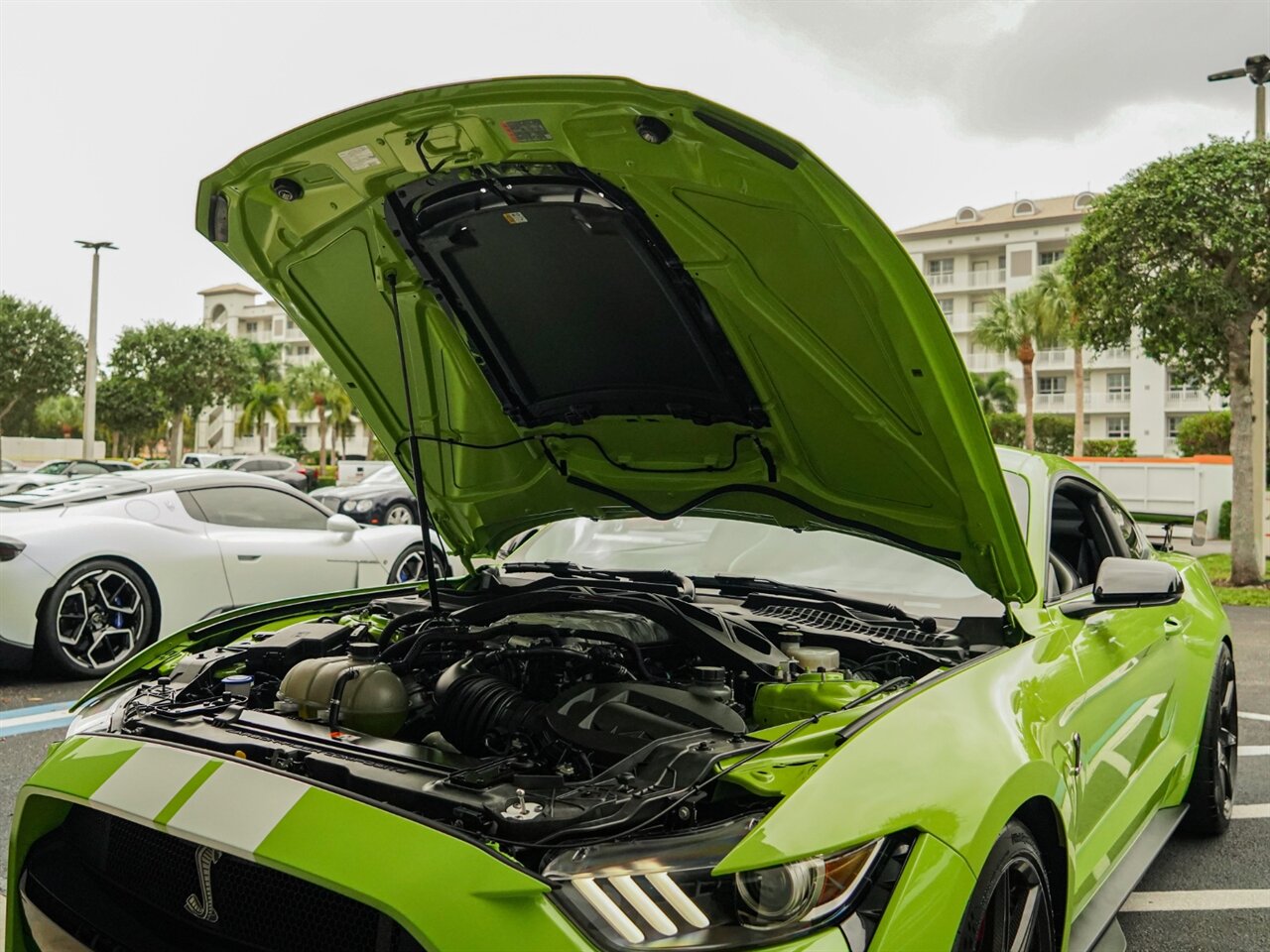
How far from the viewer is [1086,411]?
2303 inches

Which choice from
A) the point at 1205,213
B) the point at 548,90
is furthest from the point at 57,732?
the point at 1205,213

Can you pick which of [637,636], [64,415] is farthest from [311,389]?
[637,636]

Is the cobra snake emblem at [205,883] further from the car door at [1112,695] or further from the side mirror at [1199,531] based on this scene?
the side mirror at [1199,531]

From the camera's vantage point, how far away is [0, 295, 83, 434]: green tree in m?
41.3

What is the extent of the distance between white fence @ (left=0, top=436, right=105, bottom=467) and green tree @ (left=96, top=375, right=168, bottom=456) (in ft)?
31.3

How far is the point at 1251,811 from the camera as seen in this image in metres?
4.31

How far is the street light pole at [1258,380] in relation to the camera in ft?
43.2

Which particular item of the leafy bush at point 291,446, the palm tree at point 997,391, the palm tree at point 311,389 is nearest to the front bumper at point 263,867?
the palm tree at point 997,391

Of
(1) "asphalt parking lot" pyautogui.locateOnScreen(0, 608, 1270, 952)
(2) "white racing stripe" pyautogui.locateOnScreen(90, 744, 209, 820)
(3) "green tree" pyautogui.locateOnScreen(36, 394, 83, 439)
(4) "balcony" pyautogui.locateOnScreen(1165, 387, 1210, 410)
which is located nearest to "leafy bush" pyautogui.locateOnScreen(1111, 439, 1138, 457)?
(4) "balcony" pyautogui.locateOnScreen(1165, 387, 1210, 410)

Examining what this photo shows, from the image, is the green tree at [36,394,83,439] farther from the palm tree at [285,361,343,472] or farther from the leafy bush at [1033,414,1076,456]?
the leafy bush at [1033,414,1076,456]

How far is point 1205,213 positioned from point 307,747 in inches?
514

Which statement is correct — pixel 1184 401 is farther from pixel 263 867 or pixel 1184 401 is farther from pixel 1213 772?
pixel 263 867

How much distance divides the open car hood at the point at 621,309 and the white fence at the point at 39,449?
57698 mm

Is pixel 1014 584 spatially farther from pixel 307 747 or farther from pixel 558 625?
pixel 307 747
